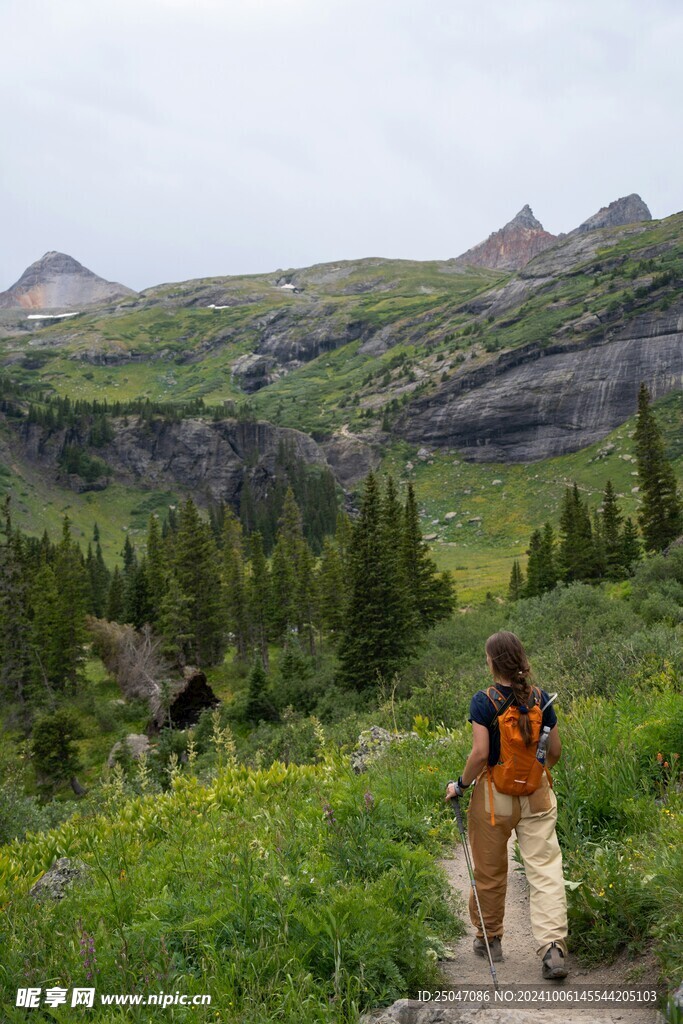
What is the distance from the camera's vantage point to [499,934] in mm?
4465

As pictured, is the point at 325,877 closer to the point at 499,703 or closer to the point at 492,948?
the point at 492,948

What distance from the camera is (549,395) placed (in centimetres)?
13412

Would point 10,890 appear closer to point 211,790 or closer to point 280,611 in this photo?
point 211,790

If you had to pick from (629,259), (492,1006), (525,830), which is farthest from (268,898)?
(629,259)

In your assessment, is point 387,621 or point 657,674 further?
point 387,621

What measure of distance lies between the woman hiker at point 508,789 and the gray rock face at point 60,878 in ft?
13.1

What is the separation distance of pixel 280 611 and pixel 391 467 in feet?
289

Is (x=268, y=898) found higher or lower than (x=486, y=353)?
lower

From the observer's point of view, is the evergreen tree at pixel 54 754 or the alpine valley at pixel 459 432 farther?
the alpine valley at pixel 459 432

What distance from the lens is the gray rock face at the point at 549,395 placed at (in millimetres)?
123750

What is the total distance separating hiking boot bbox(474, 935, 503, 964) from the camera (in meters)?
4.42

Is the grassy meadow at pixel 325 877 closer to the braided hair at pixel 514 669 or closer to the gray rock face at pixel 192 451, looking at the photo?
the braided hair at pixel 514 669

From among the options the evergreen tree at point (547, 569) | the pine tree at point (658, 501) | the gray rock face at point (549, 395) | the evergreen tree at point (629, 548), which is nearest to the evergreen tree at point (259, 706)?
the evergreen tree at point (547, 569)

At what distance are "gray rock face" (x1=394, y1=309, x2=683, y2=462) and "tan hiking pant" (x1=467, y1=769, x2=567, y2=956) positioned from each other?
5137 inches
